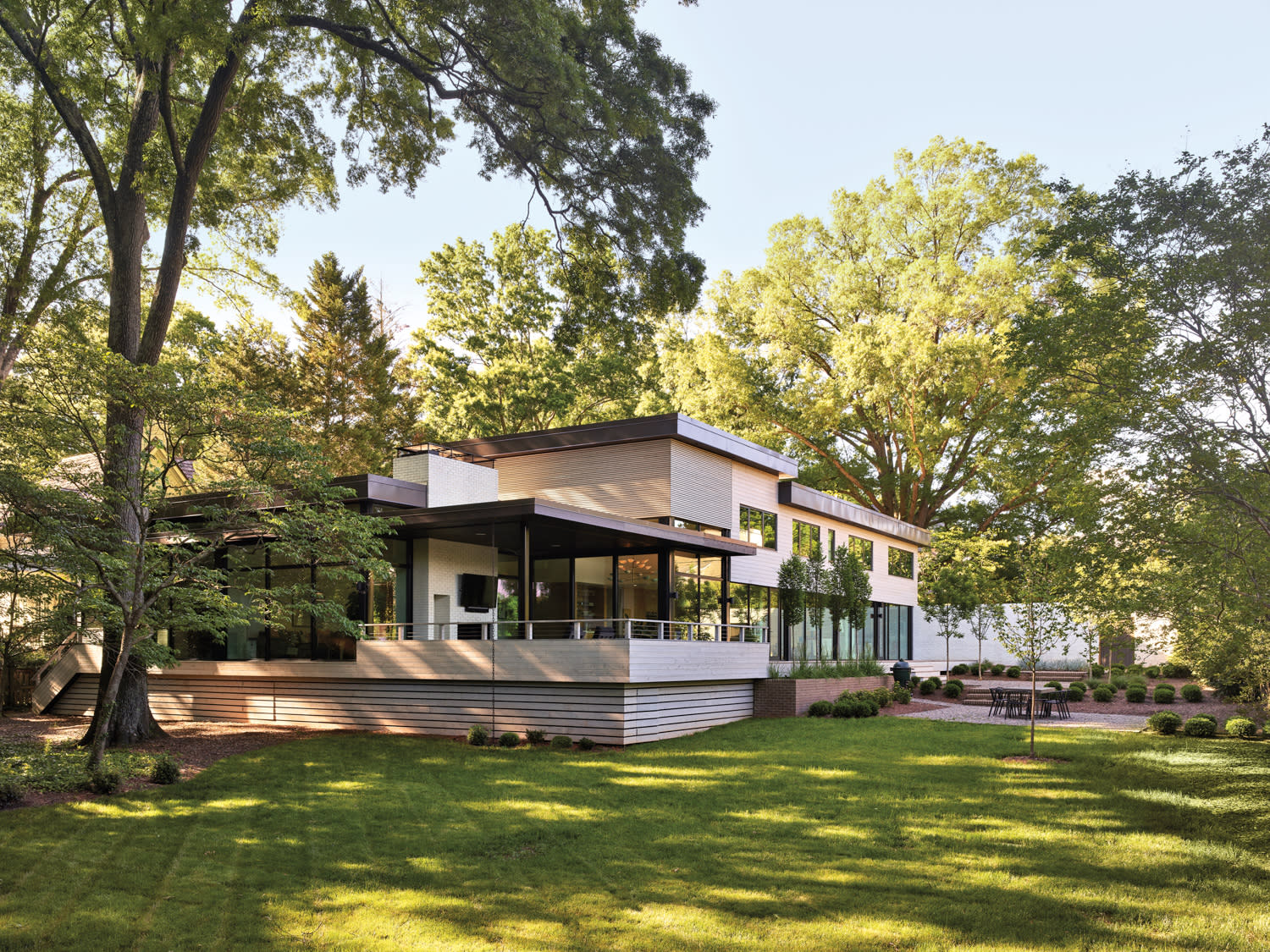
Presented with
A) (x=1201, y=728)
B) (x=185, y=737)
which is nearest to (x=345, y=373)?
(x=185, y=737)

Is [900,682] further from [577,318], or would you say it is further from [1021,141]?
[1021,141]

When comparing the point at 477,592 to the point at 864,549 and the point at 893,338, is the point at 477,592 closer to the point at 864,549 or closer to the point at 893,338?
the point at 864,549

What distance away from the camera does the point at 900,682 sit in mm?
28016

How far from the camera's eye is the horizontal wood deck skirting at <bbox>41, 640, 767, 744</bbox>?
51.3 ft

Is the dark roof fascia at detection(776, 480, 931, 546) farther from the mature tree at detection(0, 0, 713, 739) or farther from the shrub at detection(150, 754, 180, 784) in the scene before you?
the shrub at detection(150, 754, 180, 784)

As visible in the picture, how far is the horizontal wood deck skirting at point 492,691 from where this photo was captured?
15.6 m

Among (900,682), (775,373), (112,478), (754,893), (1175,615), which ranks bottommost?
(900,682)

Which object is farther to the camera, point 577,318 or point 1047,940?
point 577,318

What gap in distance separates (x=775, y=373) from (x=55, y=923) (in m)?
36.1

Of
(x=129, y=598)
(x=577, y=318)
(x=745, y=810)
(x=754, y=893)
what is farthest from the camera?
(x=577, y=318)

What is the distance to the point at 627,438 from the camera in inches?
821

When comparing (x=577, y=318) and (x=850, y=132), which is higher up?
(x=850, y=132)

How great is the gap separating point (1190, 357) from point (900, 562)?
24.4m

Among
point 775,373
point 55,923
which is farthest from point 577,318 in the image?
point 775,373
